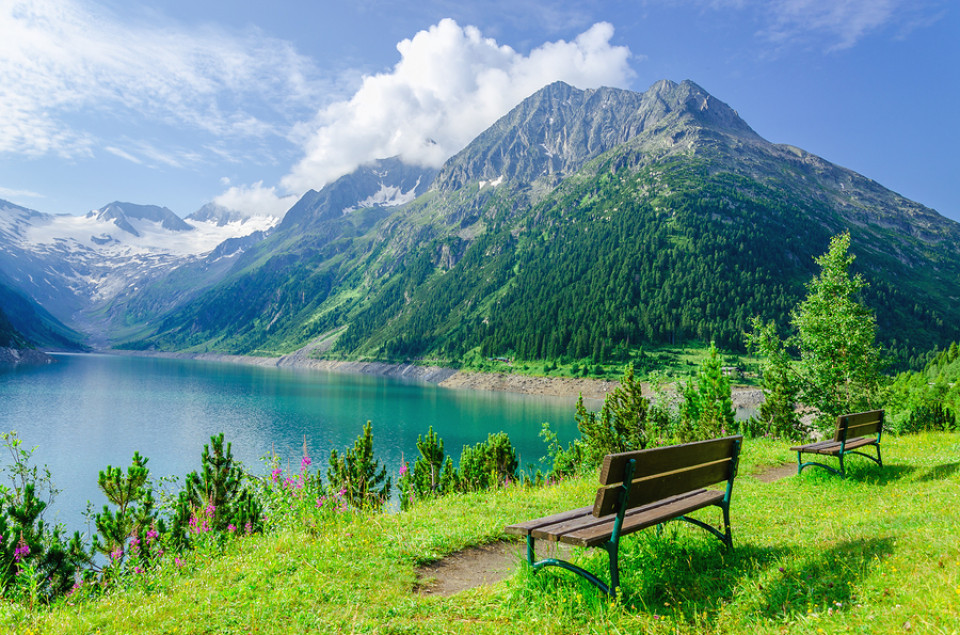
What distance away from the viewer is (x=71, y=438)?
173ft

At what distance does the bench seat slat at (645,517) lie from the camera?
4.80m

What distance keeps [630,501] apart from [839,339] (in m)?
20.8

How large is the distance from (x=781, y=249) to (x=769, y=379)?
19579 cm

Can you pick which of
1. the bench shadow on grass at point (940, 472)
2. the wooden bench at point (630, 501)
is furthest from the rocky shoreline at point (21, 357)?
the bench shadow on grass at point (940, 472)

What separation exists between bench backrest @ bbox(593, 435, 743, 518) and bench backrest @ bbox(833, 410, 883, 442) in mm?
6082

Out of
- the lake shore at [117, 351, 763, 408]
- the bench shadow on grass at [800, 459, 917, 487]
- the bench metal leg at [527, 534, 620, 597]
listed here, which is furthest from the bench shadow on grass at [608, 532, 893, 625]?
the lake shore at [117, 351, 763, 408]

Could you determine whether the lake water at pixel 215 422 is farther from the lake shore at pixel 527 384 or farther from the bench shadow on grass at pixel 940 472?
the bench shadow on grass at pixel 940 472

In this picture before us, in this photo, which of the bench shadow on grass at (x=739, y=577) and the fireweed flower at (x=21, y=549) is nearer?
the bench shadow on grass at (x=739, y=577)

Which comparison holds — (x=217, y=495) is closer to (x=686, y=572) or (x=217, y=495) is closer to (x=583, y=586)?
(x=583, y=586)

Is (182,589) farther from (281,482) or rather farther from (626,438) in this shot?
(626,438)

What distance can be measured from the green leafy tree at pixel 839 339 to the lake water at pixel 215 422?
2574 centimetres

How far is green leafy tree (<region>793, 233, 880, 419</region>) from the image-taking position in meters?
20.7

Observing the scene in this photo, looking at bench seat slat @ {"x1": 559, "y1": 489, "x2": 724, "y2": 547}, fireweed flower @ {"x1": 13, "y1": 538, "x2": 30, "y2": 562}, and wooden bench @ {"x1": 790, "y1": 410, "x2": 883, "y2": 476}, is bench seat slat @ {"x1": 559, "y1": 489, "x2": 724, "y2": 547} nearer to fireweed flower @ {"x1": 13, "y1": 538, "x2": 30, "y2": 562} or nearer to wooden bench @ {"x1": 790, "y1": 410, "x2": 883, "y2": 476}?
wooden bench @ {"x1": 790, "y1": 410, "x2": 883, "y2": 476}

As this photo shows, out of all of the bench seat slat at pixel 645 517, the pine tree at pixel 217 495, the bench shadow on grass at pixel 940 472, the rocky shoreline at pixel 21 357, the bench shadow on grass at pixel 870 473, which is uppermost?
the bench seat slat at pixel 645 517
